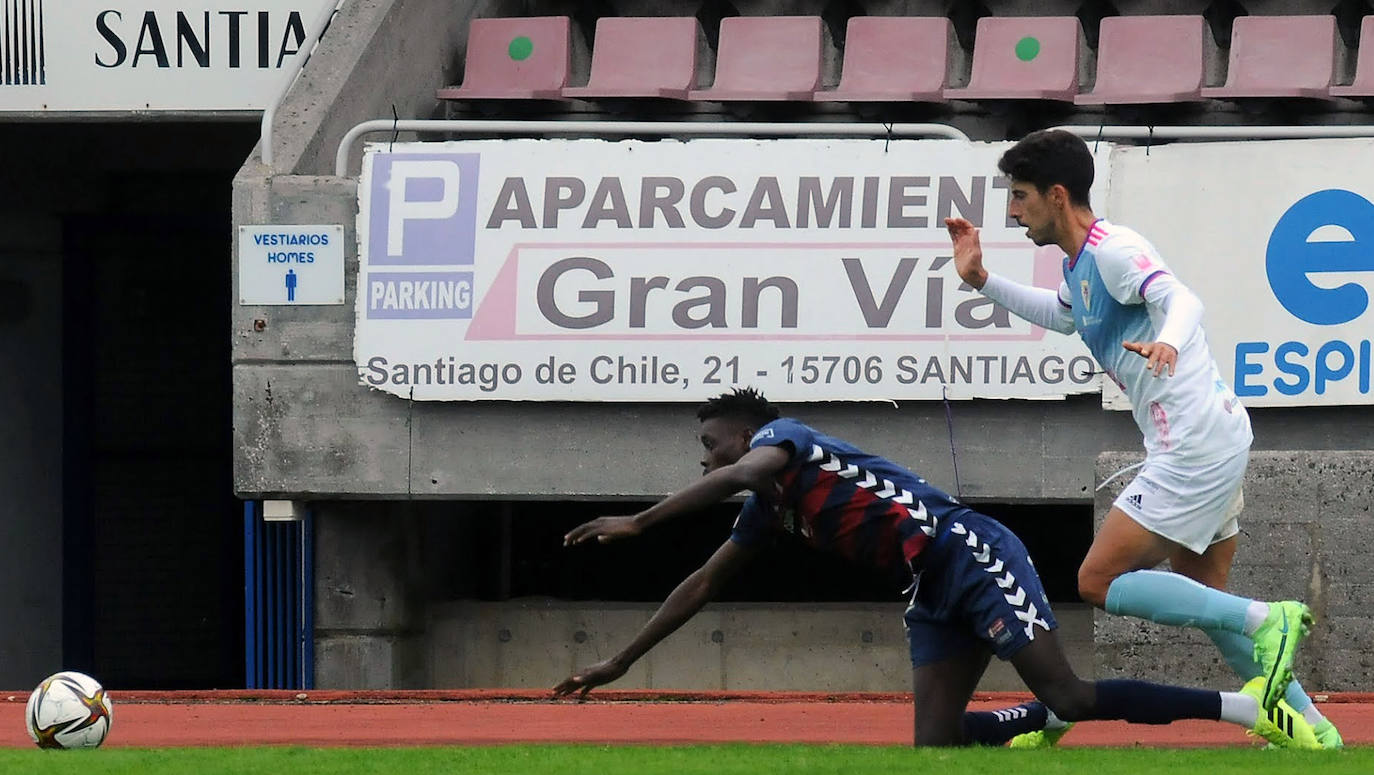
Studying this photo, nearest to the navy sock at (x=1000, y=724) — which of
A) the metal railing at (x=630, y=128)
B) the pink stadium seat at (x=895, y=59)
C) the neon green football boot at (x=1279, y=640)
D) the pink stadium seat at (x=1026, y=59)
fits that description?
the neon green football boot at (x=1279, y=640)

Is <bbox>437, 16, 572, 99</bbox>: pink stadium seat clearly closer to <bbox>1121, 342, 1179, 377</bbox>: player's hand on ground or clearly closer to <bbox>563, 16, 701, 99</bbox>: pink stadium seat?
<bbox>563, 16, 701, 99</bbox>: pink stadium seat

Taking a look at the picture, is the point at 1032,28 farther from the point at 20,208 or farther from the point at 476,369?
the point at 20,208

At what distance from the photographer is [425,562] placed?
46.7ft

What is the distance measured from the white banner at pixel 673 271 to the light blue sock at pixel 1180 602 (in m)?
5.80

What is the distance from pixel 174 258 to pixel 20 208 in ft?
5.54

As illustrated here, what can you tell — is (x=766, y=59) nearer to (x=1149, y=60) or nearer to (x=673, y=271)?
(x=1149, y=60)

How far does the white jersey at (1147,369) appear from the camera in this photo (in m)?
6.27

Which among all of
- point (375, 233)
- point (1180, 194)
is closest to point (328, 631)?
point (375, 233)

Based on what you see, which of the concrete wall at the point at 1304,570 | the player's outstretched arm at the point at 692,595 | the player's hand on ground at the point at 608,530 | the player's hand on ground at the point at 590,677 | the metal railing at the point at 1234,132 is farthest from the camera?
the metal railing at the point at 1234,132

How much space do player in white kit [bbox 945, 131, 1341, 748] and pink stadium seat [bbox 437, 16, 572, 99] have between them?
8.79 metres

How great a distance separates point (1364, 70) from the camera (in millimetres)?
14273

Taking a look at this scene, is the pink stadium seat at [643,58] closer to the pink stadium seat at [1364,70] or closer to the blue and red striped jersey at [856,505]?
the pink stadium seat at [1364,70]

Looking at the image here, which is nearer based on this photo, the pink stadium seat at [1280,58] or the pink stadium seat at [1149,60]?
the pink stadium seat at [1280,58]

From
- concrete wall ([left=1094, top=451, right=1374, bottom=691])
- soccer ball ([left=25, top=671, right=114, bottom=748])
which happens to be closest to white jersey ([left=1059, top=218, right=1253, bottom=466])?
concrete wall ([left=1094, top=451, right=1374, bottom=691])
